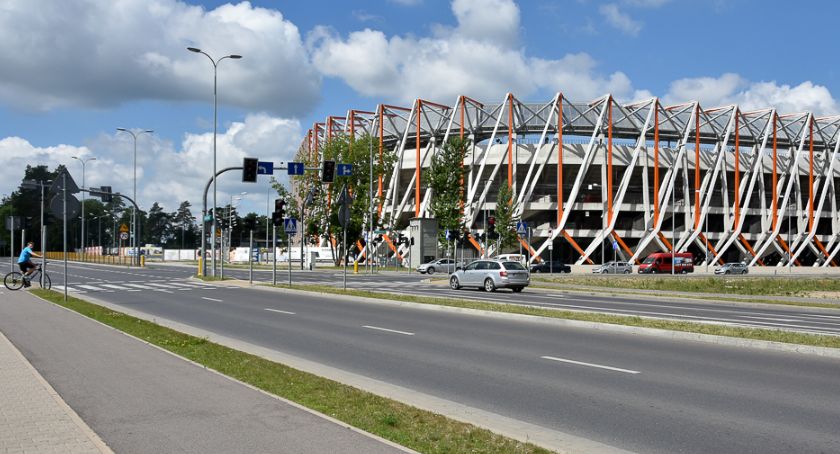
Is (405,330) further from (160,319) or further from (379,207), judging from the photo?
(379,207)

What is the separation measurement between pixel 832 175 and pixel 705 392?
85.2 metres

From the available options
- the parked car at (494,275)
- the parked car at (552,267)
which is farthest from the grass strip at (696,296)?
the parked car at (552,267)

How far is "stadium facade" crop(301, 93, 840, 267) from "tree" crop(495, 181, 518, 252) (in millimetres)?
4005

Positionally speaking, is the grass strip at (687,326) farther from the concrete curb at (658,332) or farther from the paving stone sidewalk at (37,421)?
the paving stone sidewalk at (37,421)

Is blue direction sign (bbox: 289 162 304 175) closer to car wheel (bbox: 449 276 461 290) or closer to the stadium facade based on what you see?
car wheel (bbox: 449 276 461 290)

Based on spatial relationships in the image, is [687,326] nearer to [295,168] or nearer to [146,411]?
[146,411]

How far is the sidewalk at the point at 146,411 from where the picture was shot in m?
5.80

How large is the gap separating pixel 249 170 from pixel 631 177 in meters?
53.8

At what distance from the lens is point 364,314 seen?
19422mm

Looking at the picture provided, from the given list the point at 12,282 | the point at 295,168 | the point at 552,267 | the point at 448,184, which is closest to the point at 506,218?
the point at 448,184

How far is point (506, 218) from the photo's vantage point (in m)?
64.2

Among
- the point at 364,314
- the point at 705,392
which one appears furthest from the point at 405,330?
the point at 705,392

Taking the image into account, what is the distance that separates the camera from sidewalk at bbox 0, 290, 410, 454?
19.0 ft

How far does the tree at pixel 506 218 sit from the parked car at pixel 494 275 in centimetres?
2923
